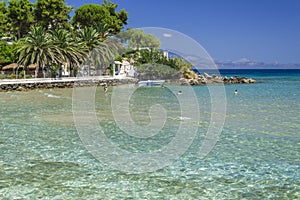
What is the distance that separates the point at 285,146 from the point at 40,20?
68.3 meters

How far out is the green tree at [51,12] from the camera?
71562mm

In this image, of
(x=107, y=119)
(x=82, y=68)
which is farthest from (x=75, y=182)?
(x=82, y=68)

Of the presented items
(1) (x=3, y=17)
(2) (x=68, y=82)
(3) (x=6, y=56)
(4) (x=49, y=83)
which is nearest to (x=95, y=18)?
(1) (x=3, y=17)

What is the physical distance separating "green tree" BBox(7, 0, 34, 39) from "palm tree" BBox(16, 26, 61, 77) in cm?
2201

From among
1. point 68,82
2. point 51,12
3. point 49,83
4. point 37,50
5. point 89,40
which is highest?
point 51,12

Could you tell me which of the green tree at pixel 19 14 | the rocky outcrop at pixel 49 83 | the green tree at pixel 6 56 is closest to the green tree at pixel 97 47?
the rocky outcrop at pixel 49 83

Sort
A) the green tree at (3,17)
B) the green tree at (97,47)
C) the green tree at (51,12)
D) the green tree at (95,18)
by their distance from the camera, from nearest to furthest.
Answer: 1. the green tree at (97,47)
2. the green tree at (3,17)
3. the green tree at (51,12)
4. the green tree at (95,18)

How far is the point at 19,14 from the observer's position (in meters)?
70.1

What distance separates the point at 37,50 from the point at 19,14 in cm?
2491

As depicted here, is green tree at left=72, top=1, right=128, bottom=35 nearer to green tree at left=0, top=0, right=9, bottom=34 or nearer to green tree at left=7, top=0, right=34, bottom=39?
green tree at left=7, top=0, right=34, bottom=39

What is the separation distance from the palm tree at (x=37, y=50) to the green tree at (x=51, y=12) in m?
22.2

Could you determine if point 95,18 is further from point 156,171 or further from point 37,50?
point 156,171

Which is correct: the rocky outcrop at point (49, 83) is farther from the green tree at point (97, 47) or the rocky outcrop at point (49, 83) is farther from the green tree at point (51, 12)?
the green tree at point (51, 12)

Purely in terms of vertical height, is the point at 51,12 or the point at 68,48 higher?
the point at 51,12
